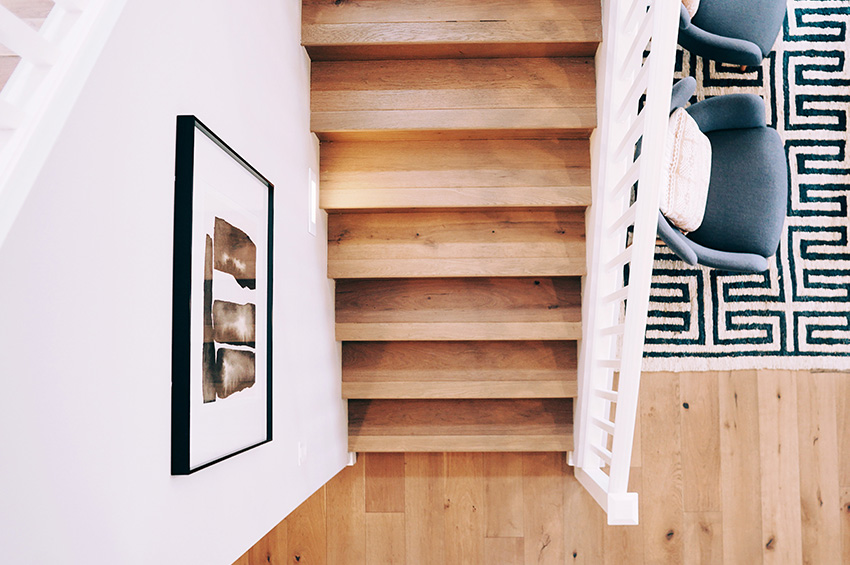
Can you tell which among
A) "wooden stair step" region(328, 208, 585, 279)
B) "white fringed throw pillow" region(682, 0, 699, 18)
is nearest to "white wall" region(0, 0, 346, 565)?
"wooden stair step" region(328, 208, 585, 279)

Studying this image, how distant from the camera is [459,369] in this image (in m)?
2.40

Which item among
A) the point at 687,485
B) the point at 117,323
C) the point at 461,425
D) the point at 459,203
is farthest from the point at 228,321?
the point at 687,485

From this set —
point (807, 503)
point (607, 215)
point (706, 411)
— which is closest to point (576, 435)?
point (706, 411)

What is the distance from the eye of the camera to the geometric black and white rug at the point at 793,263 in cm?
258

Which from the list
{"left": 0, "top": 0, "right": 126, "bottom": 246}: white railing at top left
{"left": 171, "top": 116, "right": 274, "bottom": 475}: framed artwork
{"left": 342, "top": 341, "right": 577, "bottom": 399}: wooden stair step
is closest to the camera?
{"left": 0, "top": 0, "right": 126, "bottom": 246}: white railing at top left

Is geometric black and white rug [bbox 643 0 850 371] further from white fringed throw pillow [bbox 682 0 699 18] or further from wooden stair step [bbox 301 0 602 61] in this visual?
wooden stair step [bbox 301 0 602 61]

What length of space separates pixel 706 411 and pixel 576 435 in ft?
2.09

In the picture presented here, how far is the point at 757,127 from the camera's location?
2.39 meters

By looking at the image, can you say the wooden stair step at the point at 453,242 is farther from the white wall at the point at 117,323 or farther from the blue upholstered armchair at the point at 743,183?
the white wall at the point at 117,323

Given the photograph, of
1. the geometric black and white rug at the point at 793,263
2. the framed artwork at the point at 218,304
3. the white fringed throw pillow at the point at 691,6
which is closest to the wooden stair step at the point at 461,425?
the geometric black and white rug at the point at 793,263

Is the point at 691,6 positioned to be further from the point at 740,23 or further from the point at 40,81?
the point at 40,81

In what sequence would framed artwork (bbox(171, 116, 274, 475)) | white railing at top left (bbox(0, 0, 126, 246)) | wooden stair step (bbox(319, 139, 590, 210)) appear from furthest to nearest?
wooden stair step (bbox(319, 139, 590, 210))
framed artwork (bbox(171, 116, 274, 475))
white railing at top left (bbox(0, 0, 126, 246))

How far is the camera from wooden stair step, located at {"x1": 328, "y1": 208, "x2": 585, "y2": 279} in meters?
2.29

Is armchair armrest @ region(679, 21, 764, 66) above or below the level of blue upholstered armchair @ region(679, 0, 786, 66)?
below
